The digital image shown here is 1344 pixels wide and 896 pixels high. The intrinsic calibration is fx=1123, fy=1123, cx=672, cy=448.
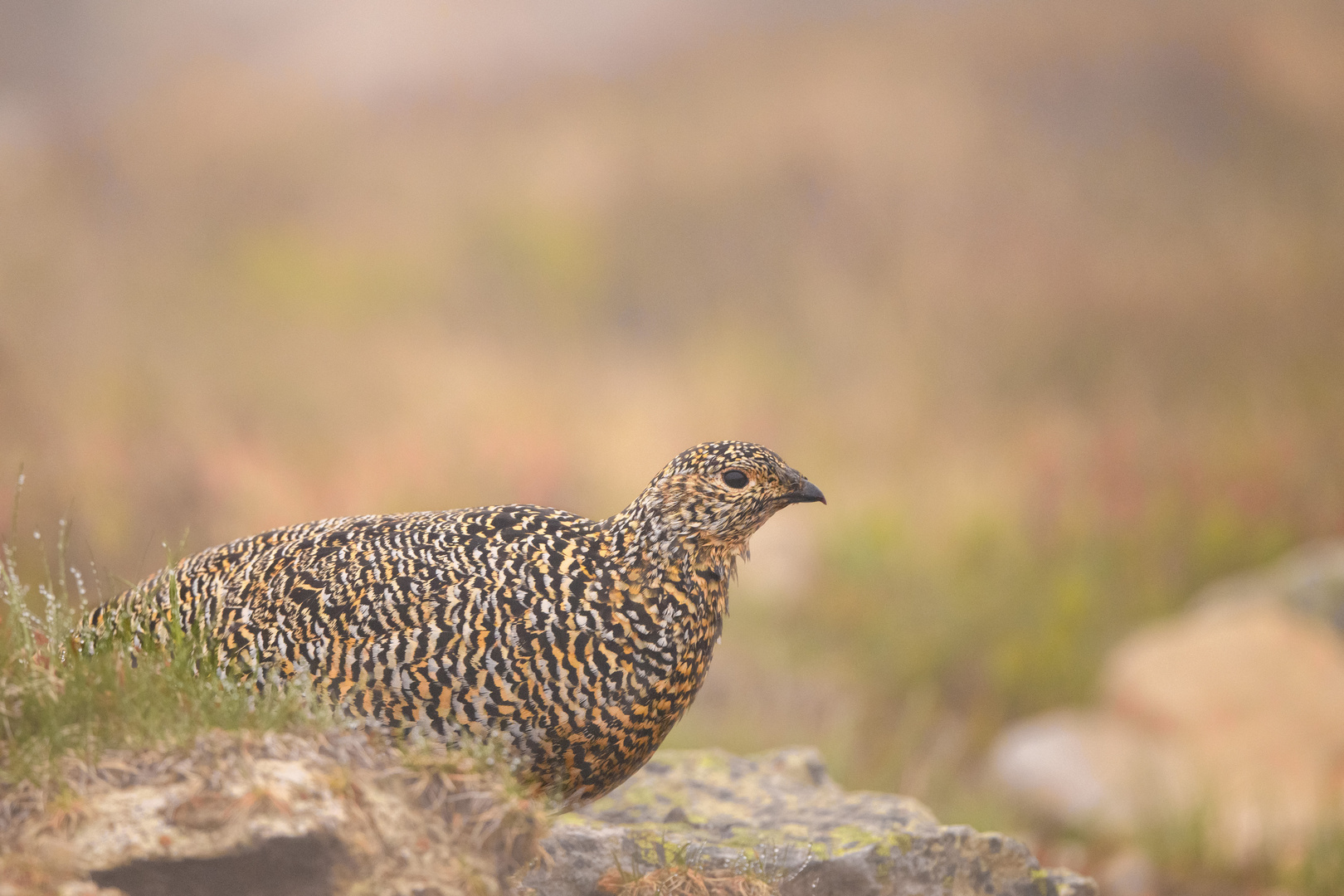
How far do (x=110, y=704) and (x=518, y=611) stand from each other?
1.04 metres

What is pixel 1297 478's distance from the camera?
10773 mm

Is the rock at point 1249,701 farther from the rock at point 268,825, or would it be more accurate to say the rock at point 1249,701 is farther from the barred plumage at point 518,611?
the rock at point 268,825

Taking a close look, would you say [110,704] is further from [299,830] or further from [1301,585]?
[1301,585]

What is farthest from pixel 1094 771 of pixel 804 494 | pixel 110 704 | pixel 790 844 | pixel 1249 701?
pixel 110 704

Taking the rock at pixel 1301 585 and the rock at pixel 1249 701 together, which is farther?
the rock at pixel 1301 585

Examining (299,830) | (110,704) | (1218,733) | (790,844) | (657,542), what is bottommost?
(110,704)

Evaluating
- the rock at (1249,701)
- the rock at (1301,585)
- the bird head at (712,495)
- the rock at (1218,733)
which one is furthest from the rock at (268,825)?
the rock at (1301,585)

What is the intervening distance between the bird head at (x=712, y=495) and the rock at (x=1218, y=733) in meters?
5.10

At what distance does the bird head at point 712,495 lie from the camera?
133 inches

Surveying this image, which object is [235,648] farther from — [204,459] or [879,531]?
[879,531]

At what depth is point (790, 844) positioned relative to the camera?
3.78 metres

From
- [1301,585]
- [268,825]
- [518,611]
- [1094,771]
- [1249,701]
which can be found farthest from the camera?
[1301,585]

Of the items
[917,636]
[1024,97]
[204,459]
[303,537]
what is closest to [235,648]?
[303,537]

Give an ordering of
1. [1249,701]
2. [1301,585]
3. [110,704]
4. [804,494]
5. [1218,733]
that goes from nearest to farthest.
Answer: [110,704]
[804,494]
[1218,733]
[1249,701]
[1301,585]
